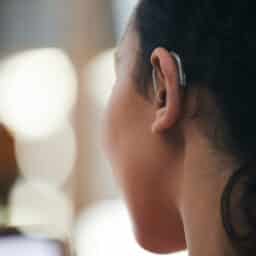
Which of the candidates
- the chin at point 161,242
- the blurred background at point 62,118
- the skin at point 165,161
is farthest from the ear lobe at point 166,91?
the blurred background at point 62,118

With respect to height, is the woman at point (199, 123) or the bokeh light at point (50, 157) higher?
the woman at point (199, 123)

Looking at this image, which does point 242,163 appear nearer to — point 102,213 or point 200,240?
point 200,240

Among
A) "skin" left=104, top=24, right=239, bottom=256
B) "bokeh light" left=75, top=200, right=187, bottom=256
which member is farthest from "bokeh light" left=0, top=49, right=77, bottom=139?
"skin" left=104, top=24, right=239, bottom=256

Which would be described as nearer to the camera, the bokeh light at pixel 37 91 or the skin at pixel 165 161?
the skin at pixel 165 161

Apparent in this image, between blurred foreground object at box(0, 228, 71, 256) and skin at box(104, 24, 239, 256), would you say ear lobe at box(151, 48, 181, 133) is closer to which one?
skin at box(104, 24, 239, 256)

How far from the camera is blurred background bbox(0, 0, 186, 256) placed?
1056 mm

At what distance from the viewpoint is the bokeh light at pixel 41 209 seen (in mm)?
1054

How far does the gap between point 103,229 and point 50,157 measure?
168 mm

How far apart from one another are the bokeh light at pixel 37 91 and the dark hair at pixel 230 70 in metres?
0.64

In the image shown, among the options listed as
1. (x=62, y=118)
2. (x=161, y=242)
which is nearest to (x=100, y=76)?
(x=62, y=118)

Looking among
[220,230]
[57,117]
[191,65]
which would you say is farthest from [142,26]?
[57,117]

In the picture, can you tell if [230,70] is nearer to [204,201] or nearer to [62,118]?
[204,201]

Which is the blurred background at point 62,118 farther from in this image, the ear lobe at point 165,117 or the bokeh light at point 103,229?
the ear lobe at point 165,117

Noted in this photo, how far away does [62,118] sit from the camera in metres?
1.08
